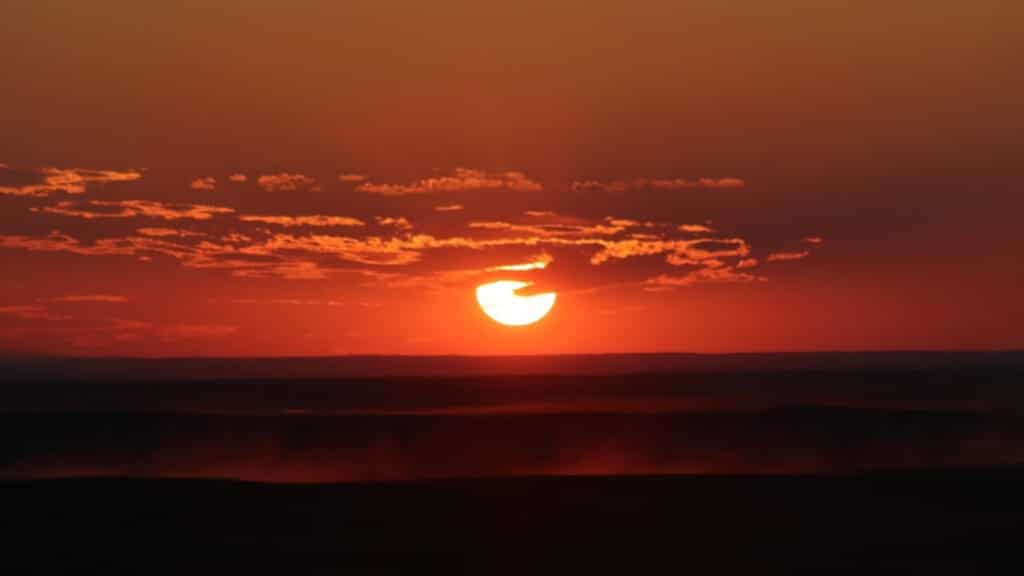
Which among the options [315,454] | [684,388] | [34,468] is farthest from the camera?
[684,388]

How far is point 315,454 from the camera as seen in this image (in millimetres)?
34438

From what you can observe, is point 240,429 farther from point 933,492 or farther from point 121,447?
point 933,492

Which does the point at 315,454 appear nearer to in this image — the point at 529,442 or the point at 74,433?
the point at 529,442

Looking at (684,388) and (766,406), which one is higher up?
(684,388)

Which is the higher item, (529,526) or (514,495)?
(514,495)

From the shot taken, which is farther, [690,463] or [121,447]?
[121,447]

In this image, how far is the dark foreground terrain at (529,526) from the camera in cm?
1767

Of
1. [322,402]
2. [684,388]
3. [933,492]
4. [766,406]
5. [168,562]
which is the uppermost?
[684,388]

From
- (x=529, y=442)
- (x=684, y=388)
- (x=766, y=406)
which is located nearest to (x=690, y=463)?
(x=529, y=442)

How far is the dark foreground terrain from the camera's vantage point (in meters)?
17.7

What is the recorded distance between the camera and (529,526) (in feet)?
65.8

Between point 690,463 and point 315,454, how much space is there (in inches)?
377

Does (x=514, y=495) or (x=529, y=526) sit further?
(x=514, y=495)

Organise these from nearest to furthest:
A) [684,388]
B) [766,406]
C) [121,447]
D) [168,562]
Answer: [168,562]
[121,447]
[766,406]
[684,388]
